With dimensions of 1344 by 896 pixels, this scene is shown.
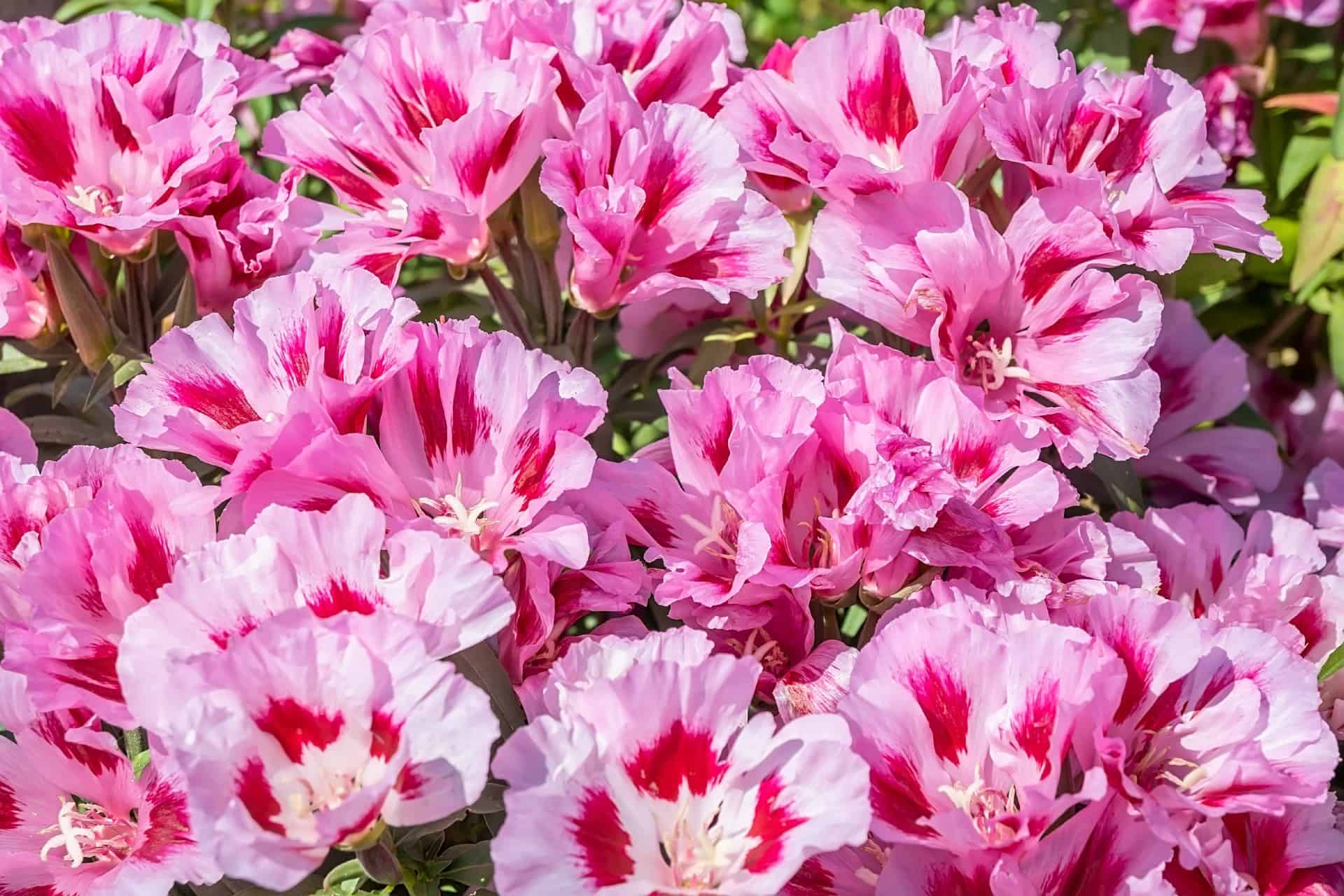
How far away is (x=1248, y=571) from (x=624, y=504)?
1.53 feet

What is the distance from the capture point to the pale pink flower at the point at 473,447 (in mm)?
771

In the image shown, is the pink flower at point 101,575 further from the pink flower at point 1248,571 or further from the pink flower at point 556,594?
the pink flower at point 1248,571

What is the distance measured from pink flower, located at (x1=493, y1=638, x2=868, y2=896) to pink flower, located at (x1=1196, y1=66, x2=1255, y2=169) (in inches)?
43.4

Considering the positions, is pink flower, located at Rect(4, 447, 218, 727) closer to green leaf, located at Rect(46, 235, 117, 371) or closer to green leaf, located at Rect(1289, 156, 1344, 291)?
green leaf, located at Rect(46, 235, 117, 371)

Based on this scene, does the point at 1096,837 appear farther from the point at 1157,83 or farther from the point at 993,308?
the point at 1157,83

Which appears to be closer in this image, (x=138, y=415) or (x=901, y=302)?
(x=138, y=415)

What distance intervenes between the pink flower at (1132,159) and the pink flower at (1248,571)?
0.20 metres

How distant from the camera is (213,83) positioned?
1033 millimetres

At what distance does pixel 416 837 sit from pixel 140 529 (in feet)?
0.76

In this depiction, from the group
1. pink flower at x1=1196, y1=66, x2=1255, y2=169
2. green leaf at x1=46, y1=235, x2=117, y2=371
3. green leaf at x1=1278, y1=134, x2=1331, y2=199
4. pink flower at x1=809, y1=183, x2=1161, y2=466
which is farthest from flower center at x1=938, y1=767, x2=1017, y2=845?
green leaf at x1=1278, y1=134, x2=1331, y2=199

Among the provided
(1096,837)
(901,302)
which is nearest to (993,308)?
(901,302)

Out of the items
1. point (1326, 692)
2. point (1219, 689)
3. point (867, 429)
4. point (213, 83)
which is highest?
point (213, 83)

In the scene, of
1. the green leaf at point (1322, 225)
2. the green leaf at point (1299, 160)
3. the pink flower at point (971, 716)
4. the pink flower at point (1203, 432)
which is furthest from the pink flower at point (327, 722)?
the green leaf at point (1299, 160)

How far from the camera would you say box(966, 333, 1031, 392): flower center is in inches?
35.8
